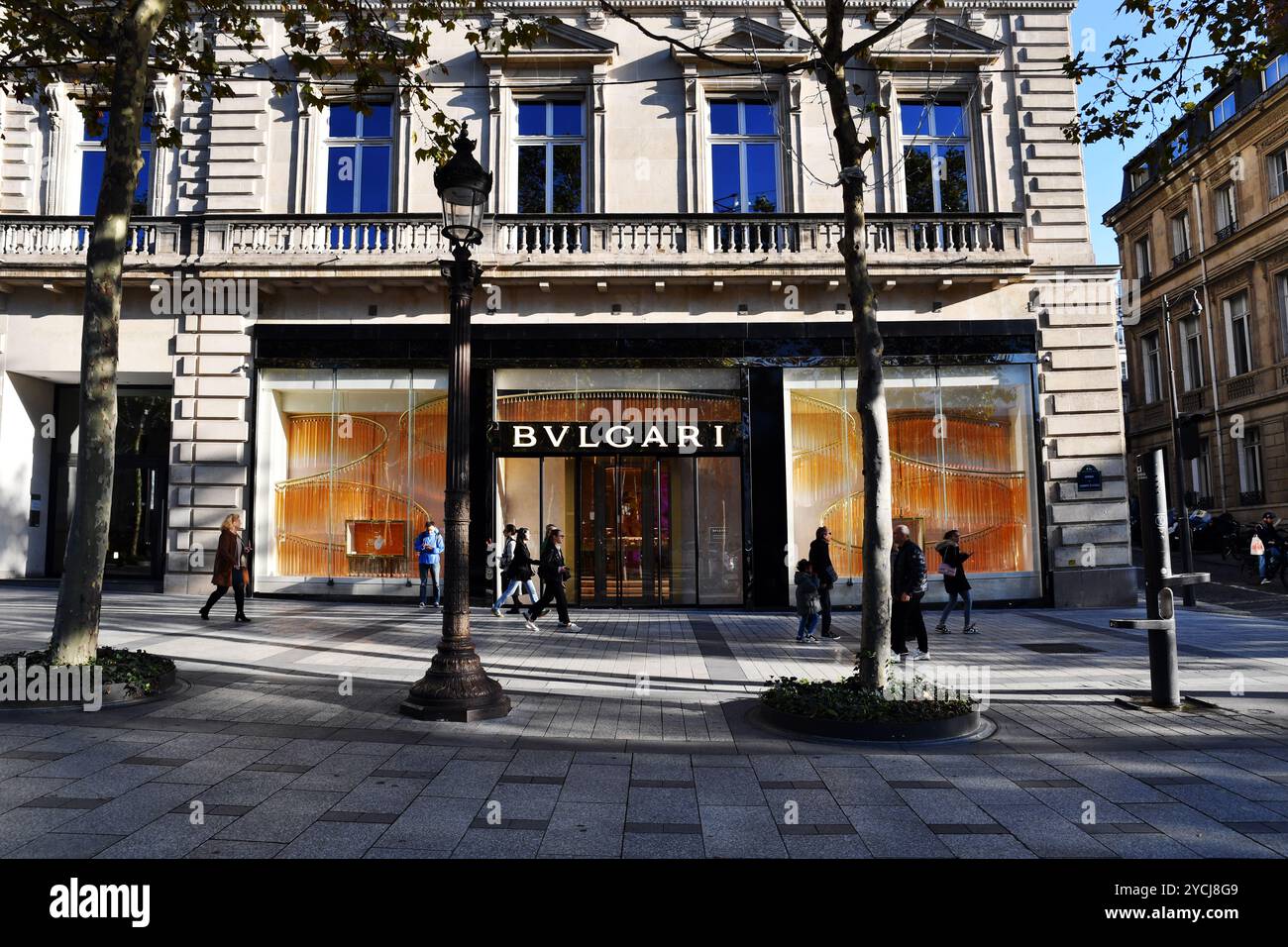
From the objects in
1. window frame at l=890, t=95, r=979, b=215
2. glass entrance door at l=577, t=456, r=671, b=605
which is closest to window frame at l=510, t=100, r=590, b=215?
glass entrance door at l=577, t=456, r=671, b=605

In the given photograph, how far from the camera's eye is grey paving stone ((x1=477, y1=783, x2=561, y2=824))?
14.4 ft

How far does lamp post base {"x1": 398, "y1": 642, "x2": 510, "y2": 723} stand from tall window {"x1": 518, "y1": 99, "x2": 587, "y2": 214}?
11757 mm

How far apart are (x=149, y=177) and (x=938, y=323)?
54.5 feet

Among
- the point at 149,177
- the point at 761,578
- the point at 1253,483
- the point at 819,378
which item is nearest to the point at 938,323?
the point at 819,378

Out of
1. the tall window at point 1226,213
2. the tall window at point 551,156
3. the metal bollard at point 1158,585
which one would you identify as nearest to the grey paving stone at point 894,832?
the metal bollard at point 1158,585

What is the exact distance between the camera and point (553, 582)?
1262cm

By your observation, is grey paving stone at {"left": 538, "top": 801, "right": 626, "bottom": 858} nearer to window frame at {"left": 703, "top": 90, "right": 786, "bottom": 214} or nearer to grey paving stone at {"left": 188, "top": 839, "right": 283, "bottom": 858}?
grey paving stone at {"left": 188, "top": 839, "right": 283, "bottom": 858}

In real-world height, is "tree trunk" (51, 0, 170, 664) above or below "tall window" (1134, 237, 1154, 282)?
below

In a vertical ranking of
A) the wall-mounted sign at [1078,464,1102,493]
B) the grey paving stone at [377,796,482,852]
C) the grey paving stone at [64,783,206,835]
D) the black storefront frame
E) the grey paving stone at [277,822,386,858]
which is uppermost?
the black storefront frame

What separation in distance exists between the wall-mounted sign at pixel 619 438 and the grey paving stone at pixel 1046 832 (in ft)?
36.8

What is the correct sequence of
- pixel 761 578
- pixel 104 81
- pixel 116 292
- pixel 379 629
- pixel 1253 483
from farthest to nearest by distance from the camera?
1. pixel 1253 483
2. pixel 761 578
3. pixel 379 629
4. pixel 104 81
5. pixel 116 292
